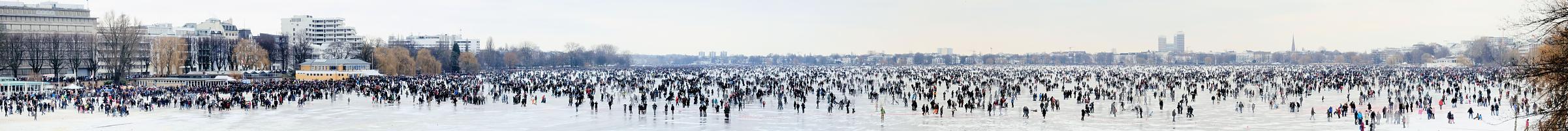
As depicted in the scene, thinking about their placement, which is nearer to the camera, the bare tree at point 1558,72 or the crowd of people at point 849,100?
the bare tree at point 1558,72

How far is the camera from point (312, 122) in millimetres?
29969

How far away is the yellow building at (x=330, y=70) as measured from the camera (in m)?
73.4

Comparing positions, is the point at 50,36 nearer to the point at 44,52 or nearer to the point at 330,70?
the point at 44,52

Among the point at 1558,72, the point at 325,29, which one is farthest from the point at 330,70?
the point at 325,29

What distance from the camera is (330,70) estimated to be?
244ft

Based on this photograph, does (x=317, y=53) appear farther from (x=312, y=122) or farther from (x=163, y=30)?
(x=312, y=122)

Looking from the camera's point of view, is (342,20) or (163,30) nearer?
(163,30)

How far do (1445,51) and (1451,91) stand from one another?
157 metres

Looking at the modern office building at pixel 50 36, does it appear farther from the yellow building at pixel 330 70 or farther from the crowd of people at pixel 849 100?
the crowd of people at pixel 849 100

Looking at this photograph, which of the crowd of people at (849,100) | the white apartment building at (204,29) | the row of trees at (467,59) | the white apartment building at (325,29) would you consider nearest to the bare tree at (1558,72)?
the crowd of people at (849,100)

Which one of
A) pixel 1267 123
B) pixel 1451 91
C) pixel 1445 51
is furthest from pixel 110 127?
pixel 1445 51

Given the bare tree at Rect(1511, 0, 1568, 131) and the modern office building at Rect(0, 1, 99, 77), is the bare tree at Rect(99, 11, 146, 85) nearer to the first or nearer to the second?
the modern office building at Rect(0, 1, 99, 77)

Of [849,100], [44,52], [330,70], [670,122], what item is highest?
[44,52]

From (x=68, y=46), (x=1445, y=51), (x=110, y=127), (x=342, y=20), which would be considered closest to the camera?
(x=110, y=127)
